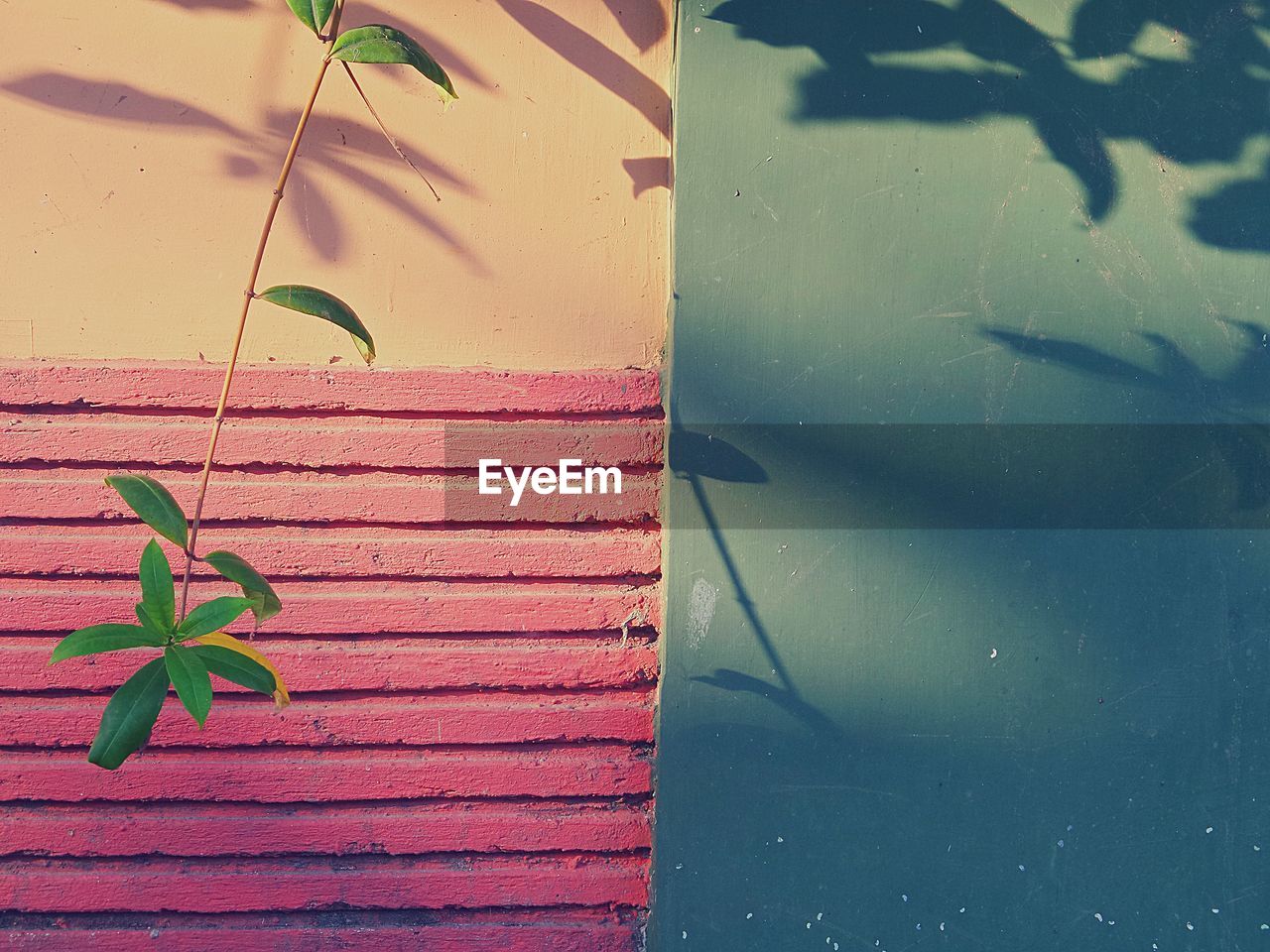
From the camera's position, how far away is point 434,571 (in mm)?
2277

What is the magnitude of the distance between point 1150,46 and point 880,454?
3.65 feet

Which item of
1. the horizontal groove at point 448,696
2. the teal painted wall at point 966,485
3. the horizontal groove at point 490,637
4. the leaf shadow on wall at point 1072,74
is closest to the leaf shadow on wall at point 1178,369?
the teal painted wall at point 966,485

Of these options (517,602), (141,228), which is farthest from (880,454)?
(141,228)

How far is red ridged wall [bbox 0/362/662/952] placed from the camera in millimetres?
2223

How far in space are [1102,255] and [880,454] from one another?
68cm

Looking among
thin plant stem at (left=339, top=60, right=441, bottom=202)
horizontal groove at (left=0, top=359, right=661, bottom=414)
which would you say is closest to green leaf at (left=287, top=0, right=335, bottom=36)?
thin plant stem at (left=339, top=60, right=441, bottom=202)

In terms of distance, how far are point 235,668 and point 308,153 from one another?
1.18 meters

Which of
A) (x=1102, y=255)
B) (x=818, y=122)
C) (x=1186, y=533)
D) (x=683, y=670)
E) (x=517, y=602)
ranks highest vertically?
(x=818, y=122)

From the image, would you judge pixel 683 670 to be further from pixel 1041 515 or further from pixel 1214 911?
pixel 1214 911

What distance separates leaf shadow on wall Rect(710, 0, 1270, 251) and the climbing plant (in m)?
0.84

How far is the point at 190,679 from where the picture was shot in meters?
1.74

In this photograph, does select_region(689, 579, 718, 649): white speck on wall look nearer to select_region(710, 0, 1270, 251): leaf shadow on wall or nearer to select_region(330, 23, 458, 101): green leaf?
select_region(710, 0, 1270, 251): leaf shadow on wall

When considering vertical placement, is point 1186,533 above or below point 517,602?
above

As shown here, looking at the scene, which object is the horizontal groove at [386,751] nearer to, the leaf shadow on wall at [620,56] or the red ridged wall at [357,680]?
the red ridged wall at [357,680]
